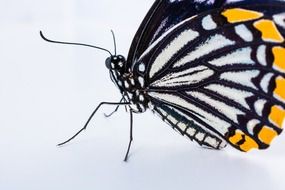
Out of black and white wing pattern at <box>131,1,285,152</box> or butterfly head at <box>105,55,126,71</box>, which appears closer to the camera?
black and white wing pattern at <box>131,1,285,152</box>

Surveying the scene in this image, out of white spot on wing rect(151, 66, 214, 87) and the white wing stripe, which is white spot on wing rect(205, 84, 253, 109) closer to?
white spot on wing rect(151, 66, 214, 87)

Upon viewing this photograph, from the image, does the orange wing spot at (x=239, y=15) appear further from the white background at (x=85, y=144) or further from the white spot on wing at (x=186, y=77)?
the white background at (x=85, y=144)

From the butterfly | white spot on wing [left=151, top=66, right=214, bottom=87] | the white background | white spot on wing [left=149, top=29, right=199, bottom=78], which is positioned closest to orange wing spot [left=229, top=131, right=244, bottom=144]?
the butterfly

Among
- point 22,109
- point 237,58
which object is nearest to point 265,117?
point 237,58

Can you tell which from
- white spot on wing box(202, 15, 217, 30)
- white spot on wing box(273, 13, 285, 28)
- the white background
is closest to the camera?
white spot on wing box(273, 13, 285, 28)

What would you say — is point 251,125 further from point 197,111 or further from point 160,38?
point 160,38

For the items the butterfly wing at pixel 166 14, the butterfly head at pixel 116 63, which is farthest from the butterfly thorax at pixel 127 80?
the butterfly wing at pixel 166 14

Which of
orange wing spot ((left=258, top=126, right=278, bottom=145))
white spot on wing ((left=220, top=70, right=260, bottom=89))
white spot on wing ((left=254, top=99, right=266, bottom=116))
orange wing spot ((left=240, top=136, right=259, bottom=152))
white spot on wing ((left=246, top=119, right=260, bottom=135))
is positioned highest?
white spot on wing ((left=220, top=70, right=260, bottom=89))
